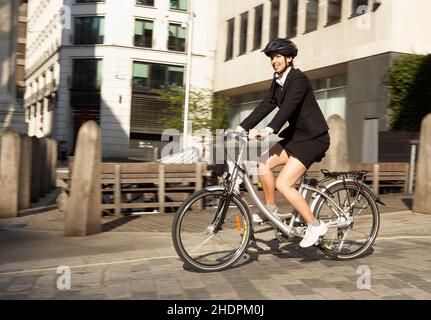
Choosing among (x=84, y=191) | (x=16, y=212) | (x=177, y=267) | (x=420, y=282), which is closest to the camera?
(x=420, y=282)

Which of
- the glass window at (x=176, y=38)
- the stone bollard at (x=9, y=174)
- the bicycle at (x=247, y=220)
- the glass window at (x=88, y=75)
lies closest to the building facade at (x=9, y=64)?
the stone bollard at (x=9, y=174)

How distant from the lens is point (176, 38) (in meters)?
42.1

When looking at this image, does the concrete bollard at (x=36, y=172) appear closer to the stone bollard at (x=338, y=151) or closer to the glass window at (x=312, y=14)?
the stone bollard at (x=338, y=151)

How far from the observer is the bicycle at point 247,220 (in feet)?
14.9

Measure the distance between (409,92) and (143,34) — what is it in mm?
26523

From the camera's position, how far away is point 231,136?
463 cm

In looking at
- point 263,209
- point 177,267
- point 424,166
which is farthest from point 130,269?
point 424,166

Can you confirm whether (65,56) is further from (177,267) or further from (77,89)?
(177,267)

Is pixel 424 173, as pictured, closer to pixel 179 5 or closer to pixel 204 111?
pixel 204 111

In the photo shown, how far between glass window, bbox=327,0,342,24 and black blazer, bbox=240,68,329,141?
1907 centimetres

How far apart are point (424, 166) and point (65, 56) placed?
3762 centimetres

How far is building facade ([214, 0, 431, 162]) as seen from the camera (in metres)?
19.8

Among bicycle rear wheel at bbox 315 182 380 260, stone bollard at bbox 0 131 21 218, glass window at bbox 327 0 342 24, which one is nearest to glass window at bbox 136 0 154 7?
glass window at bbox 327 0 342 24

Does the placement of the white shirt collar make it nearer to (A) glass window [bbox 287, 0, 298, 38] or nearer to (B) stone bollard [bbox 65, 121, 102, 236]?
(B) stone bollard [bbox 65, 121, 102, 236]
